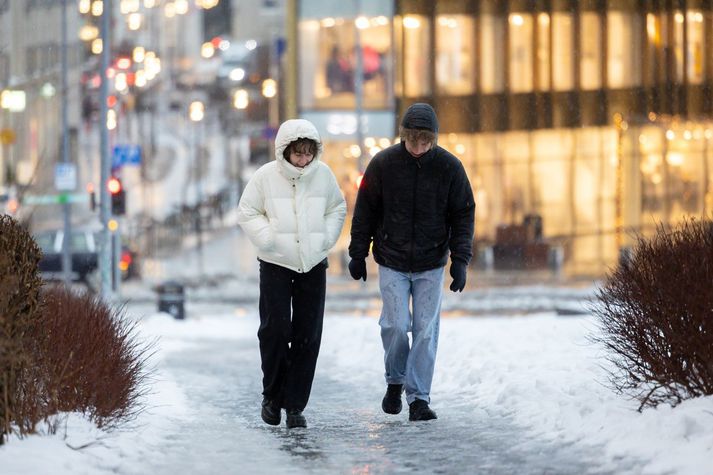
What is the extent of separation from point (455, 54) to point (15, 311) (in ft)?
147

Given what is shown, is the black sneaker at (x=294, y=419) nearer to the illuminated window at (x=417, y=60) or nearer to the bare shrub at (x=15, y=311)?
the bare shrub at (x=15, y=311)

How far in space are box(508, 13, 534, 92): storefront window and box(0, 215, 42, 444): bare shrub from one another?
44.4 meters

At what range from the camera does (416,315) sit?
10.7 metres

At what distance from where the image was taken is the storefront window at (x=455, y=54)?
52250mm

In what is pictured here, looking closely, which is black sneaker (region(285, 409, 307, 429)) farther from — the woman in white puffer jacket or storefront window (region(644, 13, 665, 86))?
storefront window (region(644, 13, 665, 86))

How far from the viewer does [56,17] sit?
2731 inches

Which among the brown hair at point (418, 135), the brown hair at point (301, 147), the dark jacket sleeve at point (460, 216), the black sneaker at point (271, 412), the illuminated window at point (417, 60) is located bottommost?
the black sneaker at point (271, 412)

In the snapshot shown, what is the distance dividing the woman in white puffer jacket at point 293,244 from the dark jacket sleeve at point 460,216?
72cm

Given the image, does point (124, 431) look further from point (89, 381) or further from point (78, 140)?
point (78, 140)

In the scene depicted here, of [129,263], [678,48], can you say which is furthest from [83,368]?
[678,48]

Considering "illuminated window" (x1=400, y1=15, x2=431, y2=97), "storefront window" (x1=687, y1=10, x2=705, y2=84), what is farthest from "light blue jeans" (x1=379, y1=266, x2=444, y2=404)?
"storefront window" (x1=687, y1=10, x2=705, y2=84)

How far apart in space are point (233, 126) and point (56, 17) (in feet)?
64.5

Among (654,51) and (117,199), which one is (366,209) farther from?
(654,51)

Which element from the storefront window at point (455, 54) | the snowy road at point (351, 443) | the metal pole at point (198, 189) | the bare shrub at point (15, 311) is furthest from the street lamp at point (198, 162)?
the bare shrub at point (15, 311)
